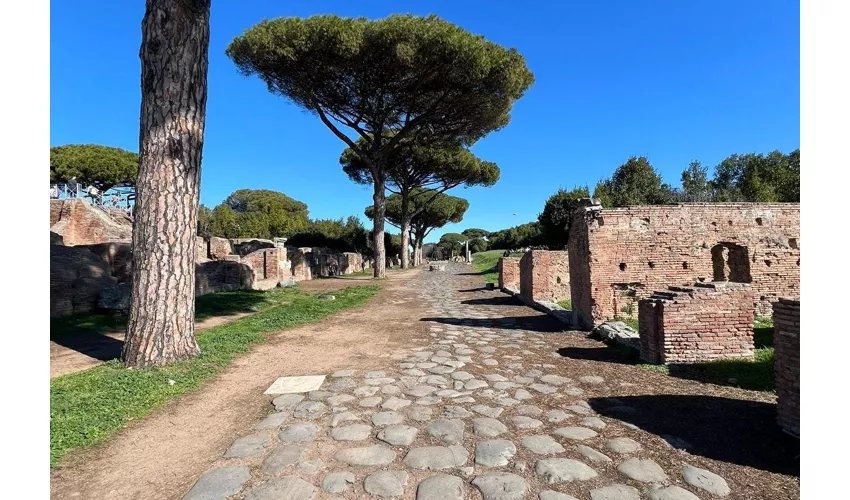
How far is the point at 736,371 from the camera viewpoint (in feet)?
14.4

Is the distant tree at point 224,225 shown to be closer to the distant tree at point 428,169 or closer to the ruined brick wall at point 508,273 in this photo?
the distant tree at point 428,169

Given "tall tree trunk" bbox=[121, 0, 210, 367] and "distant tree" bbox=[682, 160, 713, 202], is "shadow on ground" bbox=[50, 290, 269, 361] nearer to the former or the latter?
"tall tree trunk" bbox=[121, 0, 210, 367]

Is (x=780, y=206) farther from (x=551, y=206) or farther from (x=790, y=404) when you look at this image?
(x=551, y=206)

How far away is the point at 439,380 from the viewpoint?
4320 millimetres

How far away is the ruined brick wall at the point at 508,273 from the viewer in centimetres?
1485

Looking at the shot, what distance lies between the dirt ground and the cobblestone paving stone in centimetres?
21

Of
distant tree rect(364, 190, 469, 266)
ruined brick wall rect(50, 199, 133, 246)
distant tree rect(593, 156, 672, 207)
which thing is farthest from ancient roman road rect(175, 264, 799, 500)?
distant tree rect(364, 190, 469, 266)

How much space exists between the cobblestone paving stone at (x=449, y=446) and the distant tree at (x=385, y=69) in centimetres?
1495

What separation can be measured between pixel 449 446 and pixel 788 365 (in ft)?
7.99

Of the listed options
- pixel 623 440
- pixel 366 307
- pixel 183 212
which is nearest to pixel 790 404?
pixel 623 440

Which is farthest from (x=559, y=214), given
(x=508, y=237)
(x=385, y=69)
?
(x=508, y=237)

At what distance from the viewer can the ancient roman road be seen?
227cm

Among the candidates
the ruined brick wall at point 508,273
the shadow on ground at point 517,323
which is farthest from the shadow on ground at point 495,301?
the shadow on ground at point 517,323

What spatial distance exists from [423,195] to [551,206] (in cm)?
1668
